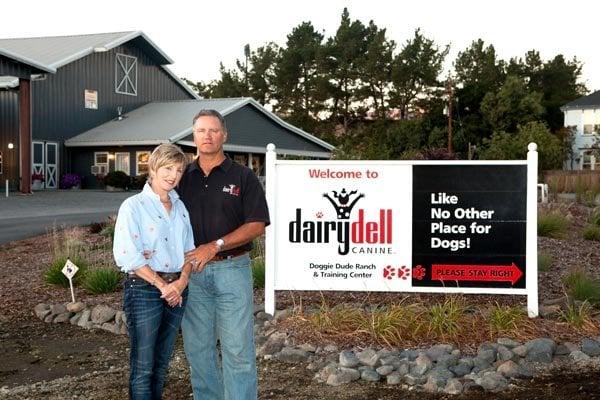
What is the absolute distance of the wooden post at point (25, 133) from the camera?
3141cm

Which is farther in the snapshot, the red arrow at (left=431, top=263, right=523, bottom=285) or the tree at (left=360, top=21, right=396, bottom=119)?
the tree at (left=360, top=21, right=396, bottom=119)

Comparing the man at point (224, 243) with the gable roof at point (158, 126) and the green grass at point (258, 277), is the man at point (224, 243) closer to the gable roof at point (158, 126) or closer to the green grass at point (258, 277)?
the green grass at point (258, 277)

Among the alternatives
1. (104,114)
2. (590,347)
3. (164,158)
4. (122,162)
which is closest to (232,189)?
(164,158)

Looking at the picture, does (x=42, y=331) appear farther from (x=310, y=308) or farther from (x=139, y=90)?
(x=139, y=90)

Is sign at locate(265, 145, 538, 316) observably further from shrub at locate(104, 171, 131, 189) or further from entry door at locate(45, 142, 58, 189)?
entry door at locate(45, 142, 58, 189)

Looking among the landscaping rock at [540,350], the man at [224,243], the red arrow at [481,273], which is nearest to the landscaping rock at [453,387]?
the landscaping rock at [540,350]

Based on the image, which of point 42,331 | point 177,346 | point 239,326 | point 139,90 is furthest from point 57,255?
point 139,90

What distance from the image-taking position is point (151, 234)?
13.6 feet

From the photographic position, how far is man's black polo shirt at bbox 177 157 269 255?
14.6ft

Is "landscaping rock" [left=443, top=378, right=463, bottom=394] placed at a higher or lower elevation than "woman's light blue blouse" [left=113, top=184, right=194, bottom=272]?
lower

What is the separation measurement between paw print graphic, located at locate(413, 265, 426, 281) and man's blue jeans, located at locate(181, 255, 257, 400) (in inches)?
119

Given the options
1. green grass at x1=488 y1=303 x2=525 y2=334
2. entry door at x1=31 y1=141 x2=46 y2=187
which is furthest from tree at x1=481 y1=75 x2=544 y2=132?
green grass at x1=488 y1=303 x2=525 y2=334

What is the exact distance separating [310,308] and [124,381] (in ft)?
7.62

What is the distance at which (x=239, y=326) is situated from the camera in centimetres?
450
